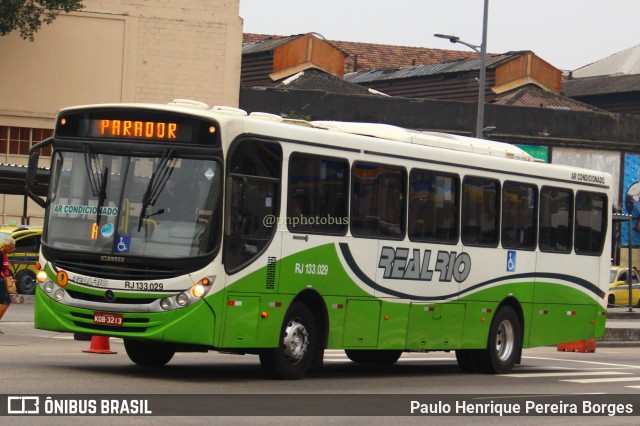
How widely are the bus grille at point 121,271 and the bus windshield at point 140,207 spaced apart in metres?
0.14

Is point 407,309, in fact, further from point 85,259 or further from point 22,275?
point 22,275

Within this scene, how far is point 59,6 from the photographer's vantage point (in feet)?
149

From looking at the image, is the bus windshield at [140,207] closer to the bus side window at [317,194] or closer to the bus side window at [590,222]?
the bus side window at [317,194]

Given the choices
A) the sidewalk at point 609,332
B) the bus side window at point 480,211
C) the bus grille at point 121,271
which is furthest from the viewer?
the sidewalk at point 609,332

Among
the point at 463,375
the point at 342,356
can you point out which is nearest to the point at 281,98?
the point at 342,356

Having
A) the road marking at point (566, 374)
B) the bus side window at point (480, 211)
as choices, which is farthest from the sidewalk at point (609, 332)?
the bus side window at point (480, 211)

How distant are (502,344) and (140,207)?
7.21 m

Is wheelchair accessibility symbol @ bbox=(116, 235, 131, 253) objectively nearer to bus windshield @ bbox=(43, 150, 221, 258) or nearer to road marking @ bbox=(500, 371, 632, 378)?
bus windshield @ bbox=(43, 150, 221, 258)

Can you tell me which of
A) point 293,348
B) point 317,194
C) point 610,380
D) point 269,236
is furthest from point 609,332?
point 269,236

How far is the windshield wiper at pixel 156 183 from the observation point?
14.8m

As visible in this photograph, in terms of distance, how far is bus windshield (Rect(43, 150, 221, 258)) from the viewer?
48.4 feet

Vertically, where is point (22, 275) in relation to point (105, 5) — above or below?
below

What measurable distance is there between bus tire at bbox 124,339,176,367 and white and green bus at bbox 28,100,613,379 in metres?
0.03

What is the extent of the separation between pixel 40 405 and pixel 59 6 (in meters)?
35.3
